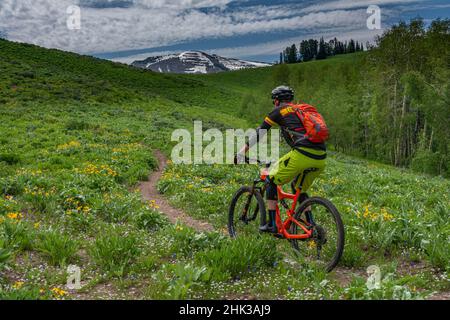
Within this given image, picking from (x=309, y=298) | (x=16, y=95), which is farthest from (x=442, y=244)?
(x=16, y=95)

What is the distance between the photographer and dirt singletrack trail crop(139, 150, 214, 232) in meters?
10.2

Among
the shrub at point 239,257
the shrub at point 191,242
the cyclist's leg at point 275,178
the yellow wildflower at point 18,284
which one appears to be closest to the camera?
the yellow wildflower at point 18,284

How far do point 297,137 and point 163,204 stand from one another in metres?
6.87

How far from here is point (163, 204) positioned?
40.5 feet

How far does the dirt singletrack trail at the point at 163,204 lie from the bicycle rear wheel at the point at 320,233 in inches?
118

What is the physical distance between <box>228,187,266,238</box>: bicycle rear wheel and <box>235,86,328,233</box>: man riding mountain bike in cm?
144

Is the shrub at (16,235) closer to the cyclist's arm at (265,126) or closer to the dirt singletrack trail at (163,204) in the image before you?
the dirt singletrack trail at (163,204)

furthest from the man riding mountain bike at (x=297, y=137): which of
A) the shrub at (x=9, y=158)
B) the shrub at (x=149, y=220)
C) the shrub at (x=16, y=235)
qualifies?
the shrub at (x=9, y=158)

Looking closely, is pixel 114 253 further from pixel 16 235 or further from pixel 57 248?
pixel 16 235

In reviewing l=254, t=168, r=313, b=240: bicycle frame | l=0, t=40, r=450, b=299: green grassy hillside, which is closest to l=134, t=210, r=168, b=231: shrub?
l=0, t=40, r=450, b=299: green grassy hillside

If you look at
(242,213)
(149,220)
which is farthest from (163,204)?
(242,213)

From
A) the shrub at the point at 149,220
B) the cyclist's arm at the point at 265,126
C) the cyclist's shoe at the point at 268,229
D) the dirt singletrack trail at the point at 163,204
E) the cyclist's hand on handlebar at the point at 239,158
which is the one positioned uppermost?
the cyclist's arm at the point at 265,126

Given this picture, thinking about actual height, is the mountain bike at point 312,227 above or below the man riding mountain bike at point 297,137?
below

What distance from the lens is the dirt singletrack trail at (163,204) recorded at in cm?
1016
